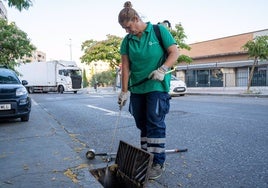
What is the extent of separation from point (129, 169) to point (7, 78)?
6388 mm

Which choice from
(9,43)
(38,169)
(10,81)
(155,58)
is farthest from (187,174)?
(9,43)

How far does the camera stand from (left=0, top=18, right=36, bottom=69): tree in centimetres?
1666

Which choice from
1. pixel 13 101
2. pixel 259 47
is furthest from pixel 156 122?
pixel 259 47

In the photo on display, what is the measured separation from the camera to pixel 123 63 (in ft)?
11.3

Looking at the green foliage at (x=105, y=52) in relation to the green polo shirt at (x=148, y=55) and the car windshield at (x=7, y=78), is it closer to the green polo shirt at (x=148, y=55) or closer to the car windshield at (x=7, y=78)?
the car windshield at (x=7, y=78)

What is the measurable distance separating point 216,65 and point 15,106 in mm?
30512

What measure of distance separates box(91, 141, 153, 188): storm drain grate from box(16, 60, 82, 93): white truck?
3103 centimetres

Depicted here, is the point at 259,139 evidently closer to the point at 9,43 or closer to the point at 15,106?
the point at 15,106

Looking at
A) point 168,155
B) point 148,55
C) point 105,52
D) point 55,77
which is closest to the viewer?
point 148,55

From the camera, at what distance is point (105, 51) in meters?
37.6

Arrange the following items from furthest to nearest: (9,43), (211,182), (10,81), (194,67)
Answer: (194,67) → (9,43) → (10,81) → (211,182)

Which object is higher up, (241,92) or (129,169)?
(129,169)

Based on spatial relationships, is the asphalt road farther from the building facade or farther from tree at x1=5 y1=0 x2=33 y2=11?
the building facade

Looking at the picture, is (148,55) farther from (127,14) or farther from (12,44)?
(12,44)
